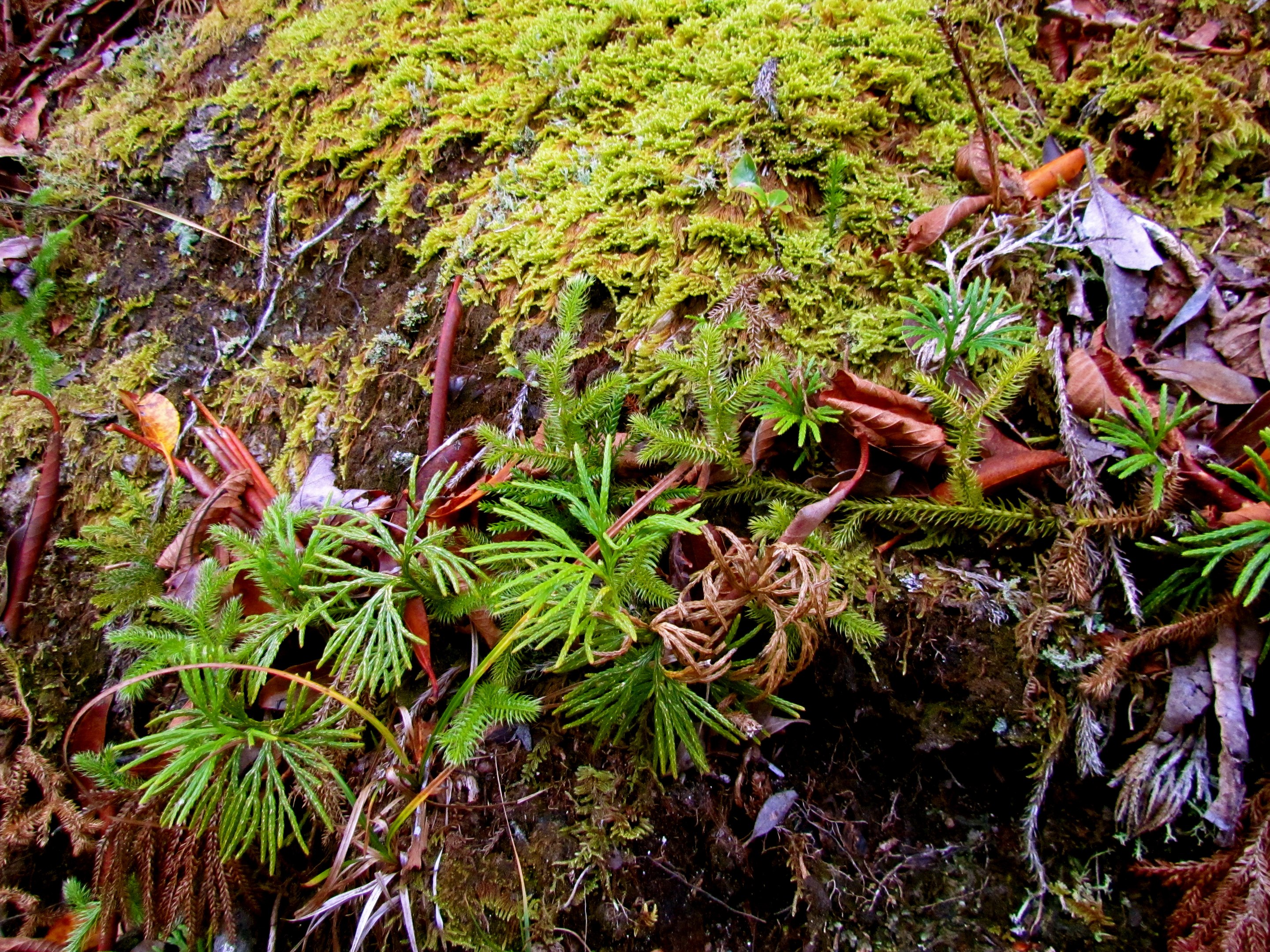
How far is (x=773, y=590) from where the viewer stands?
154cm

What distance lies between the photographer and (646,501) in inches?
68.4

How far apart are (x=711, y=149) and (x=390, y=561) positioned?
161 centimetres

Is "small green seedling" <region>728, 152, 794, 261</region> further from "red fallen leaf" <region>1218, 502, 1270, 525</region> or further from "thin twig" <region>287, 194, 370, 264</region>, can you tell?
"thin twig" <region>287, 194, 370, 264</region>

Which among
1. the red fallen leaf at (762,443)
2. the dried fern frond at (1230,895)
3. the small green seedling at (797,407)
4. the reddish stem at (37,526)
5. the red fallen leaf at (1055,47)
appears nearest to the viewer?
the dried fern frond at (1230,895)

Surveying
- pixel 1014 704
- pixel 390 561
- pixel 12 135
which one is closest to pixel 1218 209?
pixel 1014 704

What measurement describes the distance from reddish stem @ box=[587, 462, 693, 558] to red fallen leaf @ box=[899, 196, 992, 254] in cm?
96

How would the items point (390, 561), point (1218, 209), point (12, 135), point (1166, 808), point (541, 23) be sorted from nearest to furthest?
point (1166, 808) < point (390, 561) < point (1218, 209) < point (541, 23) < point (12, 135)

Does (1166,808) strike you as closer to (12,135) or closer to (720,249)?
(720,249)

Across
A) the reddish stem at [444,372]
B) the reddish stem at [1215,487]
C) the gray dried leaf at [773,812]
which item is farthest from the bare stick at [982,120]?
the gray dried leaf at [773,812]

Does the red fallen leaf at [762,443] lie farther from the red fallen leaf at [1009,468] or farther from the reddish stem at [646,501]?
the red fallen leaf at [1009,468]

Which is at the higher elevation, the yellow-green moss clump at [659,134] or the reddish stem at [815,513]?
the yellow-green moss clump at [659,134]

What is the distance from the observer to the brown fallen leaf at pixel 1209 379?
170 cm

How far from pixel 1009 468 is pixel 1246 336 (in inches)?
31.2

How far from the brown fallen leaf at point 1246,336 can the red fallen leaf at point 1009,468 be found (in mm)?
585
